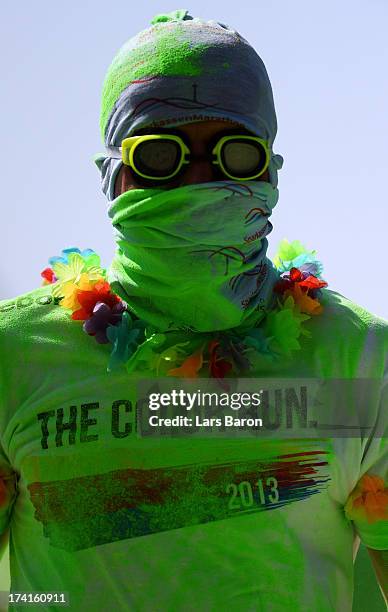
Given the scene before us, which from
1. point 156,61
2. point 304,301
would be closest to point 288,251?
point 304,301

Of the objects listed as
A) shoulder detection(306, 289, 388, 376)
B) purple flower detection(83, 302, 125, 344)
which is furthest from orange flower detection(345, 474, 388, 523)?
purple flower detection(83, 302, 125, 344)

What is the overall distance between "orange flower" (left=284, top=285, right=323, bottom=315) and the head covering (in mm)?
364

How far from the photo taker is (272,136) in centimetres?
330

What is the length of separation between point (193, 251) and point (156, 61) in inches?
24.9

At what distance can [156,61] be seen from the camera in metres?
3.21

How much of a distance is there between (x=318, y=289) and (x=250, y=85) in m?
0.71

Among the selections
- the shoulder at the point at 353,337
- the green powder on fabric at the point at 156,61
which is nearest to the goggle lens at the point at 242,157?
the green powder on fabric at the point at 156,61

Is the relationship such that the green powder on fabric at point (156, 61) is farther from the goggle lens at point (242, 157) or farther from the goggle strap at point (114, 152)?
the goggle lens at point (242, 157)

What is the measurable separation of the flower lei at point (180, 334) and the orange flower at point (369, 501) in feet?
1.58

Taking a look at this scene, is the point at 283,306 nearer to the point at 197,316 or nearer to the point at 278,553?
the point at 197,316

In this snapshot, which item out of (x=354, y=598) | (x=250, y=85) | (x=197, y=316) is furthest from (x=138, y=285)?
(x=354, y=598)

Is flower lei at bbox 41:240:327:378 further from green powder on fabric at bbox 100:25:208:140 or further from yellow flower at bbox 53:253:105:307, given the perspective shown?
green powder on fabric at bbox 100:25:208:140

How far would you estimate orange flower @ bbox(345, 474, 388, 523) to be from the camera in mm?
3139

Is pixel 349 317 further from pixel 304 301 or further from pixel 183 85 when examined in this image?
pixel 183 85
